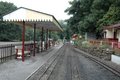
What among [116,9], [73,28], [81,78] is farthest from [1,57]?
[73,28]

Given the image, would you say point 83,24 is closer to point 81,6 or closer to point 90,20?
point 90,20

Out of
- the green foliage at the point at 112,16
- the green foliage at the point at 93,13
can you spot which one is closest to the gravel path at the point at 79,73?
the green foliage at the point at 93,13

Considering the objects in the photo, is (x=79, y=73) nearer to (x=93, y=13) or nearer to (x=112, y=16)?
(x=112, y=16)

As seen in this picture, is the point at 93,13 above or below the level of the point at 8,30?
above

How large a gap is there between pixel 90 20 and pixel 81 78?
34.7 m

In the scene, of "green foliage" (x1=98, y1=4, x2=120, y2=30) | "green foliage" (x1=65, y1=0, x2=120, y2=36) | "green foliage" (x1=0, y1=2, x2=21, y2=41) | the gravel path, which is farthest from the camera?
"green foliage" (x1=0, y1=2, x2=21, y2=41)

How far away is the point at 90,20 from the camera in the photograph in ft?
159


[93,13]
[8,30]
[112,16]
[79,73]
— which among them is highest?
[93,13]

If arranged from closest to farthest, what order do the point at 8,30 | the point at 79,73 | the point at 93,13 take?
the point at 79,73 < the point at 93,13 < the point at 8,30

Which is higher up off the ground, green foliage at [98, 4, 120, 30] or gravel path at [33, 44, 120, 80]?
green foliage at [98, 4, 120, 30]

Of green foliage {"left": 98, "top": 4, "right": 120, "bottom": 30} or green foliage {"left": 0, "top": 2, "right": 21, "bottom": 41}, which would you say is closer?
green foliage {"left": 98, "top": 4, "right": 120, "bottom": 30}

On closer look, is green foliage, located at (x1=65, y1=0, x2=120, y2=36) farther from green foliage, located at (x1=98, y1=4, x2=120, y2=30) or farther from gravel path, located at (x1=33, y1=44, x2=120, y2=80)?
gravel path, located at (x1=33, y1=44, x2=120, y2=80)

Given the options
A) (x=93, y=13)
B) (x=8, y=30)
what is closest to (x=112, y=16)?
(x=93, y=13)

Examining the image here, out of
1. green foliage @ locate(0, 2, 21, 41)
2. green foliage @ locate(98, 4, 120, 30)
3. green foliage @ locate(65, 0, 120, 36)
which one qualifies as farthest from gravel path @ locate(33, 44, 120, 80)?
green foliage @ locate(0, 2, 21, 41)
